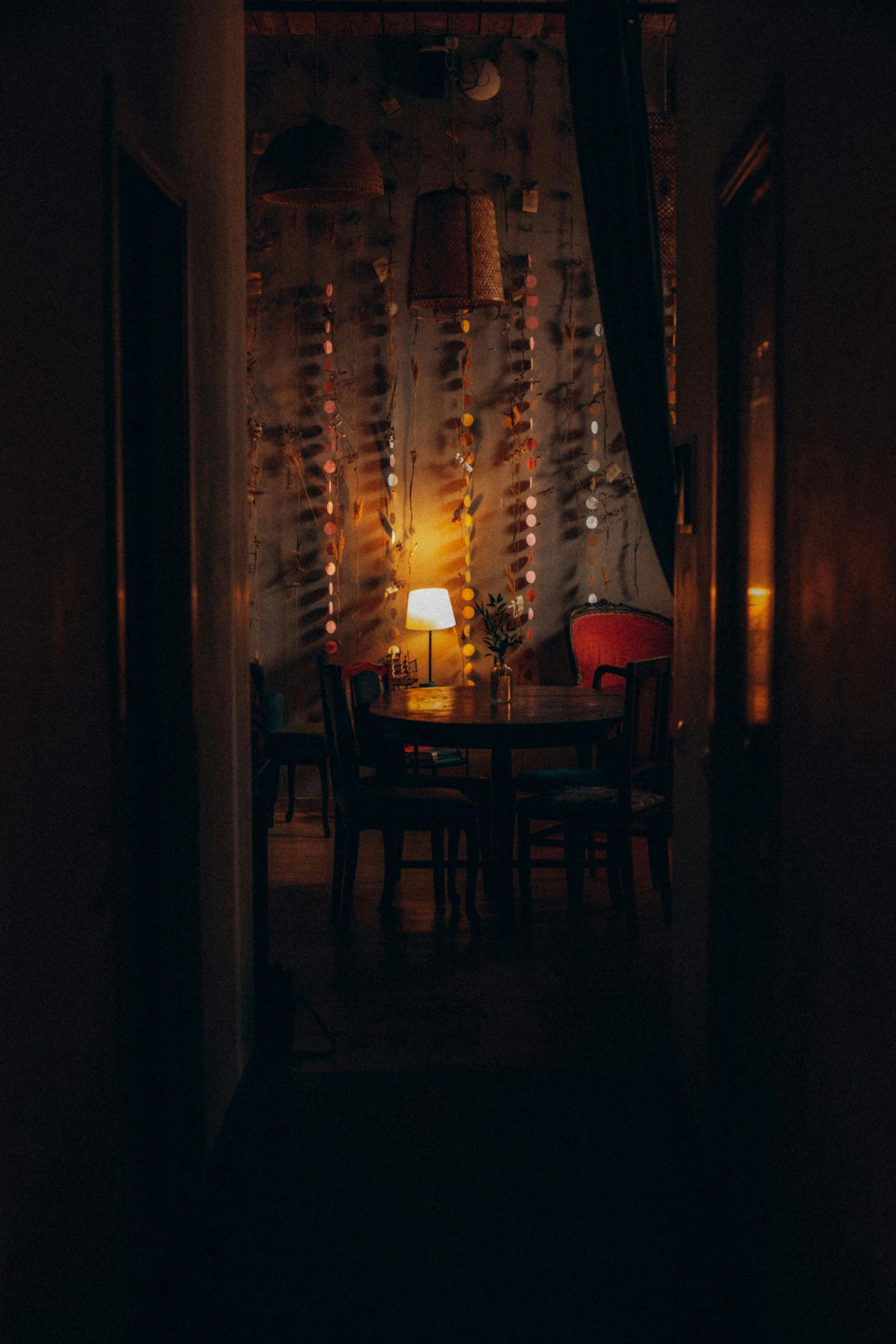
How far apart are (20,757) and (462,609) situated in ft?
16.7

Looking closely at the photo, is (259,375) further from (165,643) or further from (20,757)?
(20,757)

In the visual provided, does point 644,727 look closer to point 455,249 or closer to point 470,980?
point 470,980

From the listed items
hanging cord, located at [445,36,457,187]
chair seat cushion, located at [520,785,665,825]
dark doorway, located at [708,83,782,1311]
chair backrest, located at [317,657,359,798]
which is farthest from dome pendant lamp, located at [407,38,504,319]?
dark doorway, located at [708,83,782,1311]

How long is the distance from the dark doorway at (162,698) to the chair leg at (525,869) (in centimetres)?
206

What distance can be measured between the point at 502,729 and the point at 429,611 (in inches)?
81.5

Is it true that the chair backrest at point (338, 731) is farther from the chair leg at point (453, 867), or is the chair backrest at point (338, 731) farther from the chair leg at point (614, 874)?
the chair leg at point (614, 874)

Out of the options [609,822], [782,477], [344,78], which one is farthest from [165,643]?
[344,78]

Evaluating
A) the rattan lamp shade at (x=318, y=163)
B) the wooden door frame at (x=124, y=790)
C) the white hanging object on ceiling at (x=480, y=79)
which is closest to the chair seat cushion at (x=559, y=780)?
the rattan lamp shade at (x=318, y=163)

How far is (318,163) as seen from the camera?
3795 mm

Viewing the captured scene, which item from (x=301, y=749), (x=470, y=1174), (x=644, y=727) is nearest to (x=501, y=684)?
(x=644, y=727)

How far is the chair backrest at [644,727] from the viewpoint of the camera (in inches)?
162

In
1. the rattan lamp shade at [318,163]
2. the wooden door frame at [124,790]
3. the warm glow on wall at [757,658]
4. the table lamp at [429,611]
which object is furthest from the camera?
the table lamp at [429,611]

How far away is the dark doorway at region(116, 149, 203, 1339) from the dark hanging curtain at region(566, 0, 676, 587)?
1.11m

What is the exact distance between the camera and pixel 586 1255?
2201 mm
